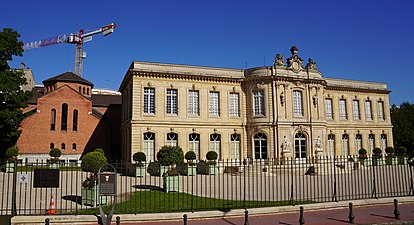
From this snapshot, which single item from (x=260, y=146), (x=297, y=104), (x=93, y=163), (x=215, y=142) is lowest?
(x=93, y=163)

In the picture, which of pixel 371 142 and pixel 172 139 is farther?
pixel 371 142

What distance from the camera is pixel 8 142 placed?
111 ft

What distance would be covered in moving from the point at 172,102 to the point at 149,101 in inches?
81.6

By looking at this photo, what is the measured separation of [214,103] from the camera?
3123 centimetres

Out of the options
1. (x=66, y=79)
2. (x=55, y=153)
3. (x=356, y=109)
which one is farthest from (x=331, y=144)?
(x=66, y=79)

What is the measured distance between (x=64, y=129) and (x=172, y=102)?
46.9 ft

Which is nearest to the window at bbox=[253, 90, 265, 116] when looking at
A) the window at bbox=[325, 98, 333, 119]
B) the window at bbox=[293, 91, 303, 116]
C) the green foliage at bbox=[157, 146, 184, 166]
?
the window at bbox=[293, 91, 303, 116]

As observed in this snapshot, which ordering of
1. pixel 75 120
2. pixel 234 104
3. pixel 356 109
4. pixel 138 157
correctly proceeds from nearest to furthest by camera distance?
pixel 138 157
pixel 234 104
pixel 75 120
pixel 356 109

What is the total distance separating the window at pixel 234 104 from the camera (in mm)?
31656

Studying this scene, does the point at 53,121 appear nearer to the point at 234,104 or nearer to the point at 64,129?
the point at 64,129

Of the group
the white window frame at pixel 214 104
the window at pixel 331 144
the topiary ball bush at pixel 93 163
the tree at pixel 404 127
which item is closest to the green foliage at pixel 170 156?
the topiary ball bush at pixel 93 163

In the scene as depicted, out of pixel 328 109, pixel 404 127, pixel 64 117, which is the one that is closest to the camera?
pixel 328 109

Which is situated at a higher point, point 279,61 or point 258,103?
point 279,61

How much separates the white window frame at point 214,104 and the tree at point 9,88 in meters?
17.1
